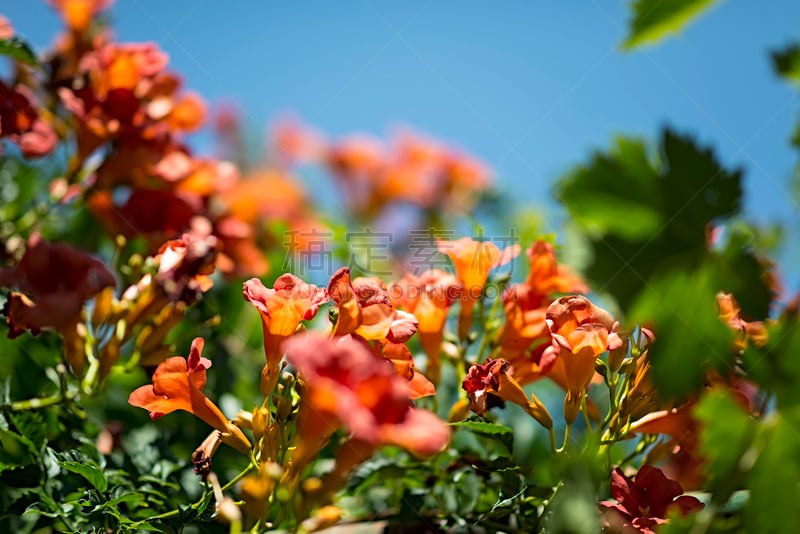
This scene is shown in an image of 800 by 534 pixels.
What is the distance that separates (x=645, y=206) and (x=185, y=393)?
0.77 meters

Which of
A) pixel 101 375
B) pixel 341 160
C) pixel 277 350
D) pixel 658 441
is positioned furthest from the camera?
pixel 341 160

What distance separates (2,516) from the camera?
122 centimetres

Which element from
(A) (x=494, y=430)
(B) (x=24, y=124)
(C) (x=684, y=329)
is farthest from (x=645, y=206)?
(B) (x=24, y=124)

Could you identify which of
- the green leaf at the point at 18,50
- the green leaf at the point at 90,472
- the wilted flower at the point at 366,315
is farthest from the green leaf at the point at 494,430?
the green leaf at the point at 18,50

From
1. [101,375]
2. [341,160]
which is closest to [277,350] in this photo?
[101,375]

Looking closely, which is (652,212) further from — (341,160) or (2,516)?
(341,160)

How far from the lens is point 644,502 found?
112 cm

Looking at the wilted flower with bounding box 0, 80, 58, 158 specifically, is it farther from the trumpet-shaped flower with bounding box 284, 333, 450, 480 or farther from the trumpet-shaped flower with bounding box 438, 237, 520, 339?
the trumpet-shaped flower with bounding box 284, 333, 450, 480

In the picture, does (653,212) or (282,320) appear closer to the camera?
(653,212)

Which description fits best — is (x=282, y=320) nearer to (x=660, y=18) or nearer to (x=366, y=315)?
(x=366, y=315)

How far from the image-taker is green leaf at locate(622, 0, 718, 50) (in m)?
0.82

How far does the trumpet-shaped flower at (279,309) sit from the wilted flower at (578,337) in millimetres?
384

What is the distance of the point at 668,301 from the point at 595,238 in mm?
110

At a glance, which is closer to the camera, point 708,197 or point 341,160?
point 708,197
